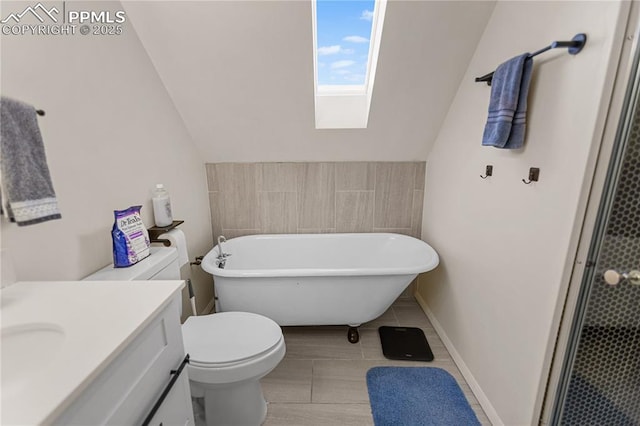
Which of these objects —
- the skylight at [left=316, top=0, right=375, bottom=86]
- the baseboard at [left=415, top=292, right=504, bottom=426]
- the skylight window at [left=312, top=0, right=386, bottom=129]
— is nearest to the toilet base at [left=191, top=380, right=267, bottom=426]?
the baseboard at [left=415, top=292, right=504, bottom=426]

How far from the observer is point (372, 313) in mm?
2000

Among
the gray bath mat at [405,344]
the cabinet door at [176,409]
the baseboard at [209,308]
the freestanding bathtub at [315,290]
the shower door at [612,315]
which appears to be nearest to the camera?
the cabinet door at [176,409]

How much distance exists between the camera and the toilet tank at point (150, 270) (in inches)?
46.4

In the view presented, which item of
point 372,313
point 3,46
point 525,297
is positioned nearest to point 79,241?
point 3,46

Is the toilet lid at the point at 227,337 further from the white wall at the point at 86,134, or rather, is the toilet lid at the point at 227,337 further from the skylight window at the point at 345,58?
the skylight window at the point at 345,58

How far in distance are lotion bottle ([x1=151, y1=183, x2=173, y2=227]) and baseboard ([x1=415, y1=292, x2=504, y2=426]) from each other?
1960 mm

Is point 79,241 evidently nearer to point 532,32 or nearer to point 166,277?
point 166,277

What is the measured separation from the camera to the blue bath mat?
1499mm

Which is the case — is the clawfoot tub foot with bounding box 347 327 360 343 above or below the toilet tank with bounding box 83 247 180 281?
below

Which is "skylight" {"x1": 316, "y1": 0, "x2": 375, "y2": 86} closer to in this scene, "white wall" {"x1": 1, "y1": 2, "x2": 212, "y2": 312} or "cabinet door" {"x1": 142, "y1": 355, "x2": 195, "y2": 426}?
"white wall" {"x1": 1, "y1": 2, "x2": 212, "y2": 312}

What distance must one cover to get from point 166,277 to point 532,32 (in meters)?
1.96

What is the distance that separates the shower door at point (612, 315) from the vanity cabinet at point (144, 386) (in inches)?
55.9

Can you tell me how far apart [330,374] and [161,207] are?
4.65 feet

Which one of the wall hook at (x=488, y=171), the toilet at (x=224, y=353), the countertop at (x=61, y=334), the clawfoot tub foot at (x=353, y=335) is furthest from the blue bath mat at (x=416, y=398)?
the countertop at (x=61, y=334)
